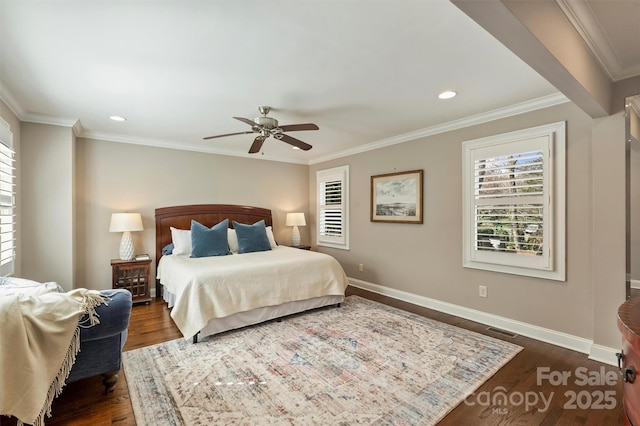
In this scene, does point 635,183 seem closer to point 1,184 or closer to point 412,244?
point 412,244

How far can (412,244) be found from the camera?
164 inches

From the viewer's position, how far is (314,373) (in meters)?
2.35

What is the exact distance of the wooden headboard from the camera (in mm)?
4539

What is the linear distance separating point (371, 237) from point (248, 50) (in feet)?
11.2

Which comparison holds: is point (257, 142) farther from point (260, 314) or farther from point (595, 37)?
point (595, 37)

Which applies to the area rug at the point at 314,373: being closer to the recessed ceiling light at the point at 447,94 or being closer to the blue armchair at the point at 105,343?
the blue armchair at the point at 105,343

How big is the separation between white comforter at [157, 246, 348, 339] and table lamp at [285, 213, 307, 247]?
5.20 feet

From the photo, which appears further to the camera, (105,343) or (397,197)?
(397,197)

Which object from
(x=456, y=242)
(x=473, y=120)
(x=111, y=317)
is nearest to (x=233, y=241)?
(x=111, y=317)

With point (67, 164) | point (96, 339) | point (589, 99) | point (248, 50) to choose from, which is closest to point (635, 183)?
point (589, 99)

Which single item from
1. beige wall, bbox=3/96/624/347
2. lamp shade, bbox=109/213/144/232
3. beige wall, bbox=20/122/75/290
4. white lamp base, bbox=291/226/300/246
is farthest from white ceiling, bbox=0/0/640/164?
white lamp base, bbox=291/226/300/246

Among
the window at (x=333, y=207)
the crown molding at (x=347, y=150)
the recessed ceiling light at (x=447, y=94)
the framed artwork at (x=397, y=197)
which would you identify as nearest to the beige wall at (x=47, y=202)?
→ the crown molding at (x=347, y=150)

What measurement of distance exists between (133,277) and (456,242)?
4329 millimetres

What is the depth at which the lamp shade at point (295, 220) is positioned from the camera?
5.65 meters
